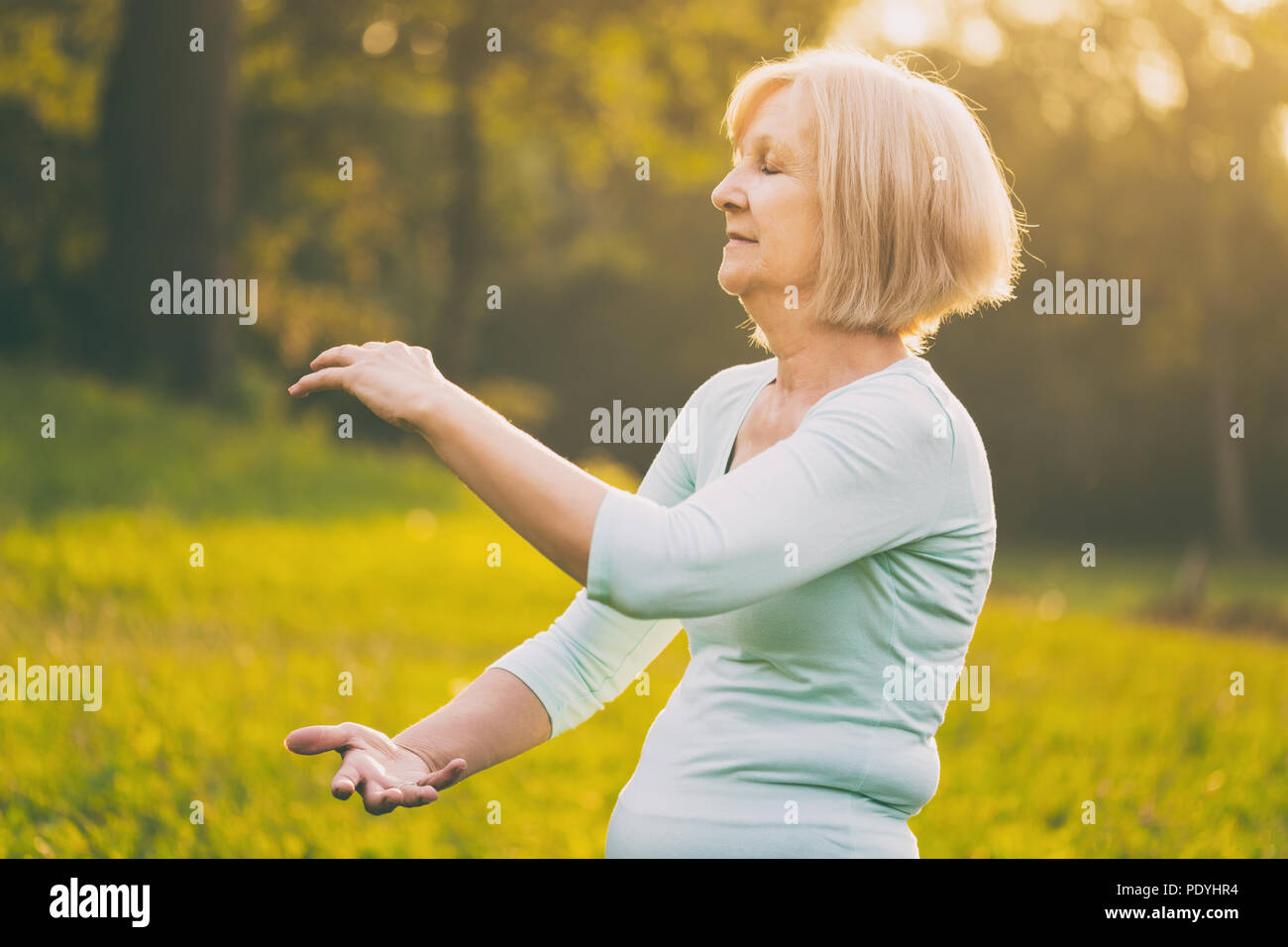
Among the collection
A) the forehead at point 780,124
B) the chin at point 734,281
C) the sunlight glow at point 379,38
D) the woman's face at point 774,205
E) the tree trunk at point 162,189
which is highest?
the sunlight glow at point 379,38

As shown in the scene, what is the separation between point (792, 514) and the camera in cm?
174

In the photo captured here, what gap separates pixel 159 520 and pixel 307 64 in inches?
473

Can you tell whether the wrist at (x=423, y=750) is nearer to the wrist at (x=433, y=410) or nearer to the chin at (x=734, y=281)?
the wrist at (x=433, y=410)

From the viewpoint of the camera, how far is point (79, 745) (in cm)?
465

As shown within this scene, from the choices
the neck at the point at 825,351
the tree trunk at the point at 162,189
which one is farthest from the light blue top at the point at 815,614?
the tree trunk at the point at 162,189

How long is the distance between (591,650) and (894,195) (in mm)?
949

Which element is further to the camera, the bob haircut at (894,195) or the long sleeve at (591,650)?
the long sleeve at (591,650)

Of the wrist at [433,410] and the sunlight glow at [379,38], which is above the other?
the sunlight glow at [379,38]

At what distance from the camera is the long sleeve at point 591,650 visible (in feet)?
7.73

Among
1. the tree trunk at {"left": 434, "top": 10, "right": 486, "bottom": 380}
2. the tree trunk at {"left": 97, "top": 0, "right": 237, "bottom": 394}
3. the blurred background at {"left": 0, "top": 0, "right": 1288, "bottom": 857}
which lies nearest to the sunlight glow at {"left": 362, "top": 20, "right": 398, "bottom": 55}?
the blurred background at {"left": 0, "top": 0, "right": 1288, "bottom": 857}

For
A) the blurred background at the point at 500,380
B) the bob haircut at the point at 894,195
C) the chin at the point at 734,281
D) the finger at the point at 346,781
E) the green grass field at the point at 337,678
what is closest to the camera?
the finger at the point at 346,781

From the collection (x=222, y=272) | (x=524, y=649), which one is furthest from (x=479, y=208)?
(x=524, y=649)

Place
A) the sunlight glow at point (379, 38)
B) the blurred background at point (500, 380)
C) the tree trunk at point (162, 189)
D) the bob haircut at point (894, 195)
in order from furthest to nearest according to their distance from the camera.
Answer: the sunlight glow at point (379, 38)
the tree trunk at point (162, 189)
the blurred background at point (500, 380)
the bob haircut at point (894, 195)

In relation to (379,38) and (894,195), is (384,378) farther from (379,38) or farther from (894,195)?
(379,38)
